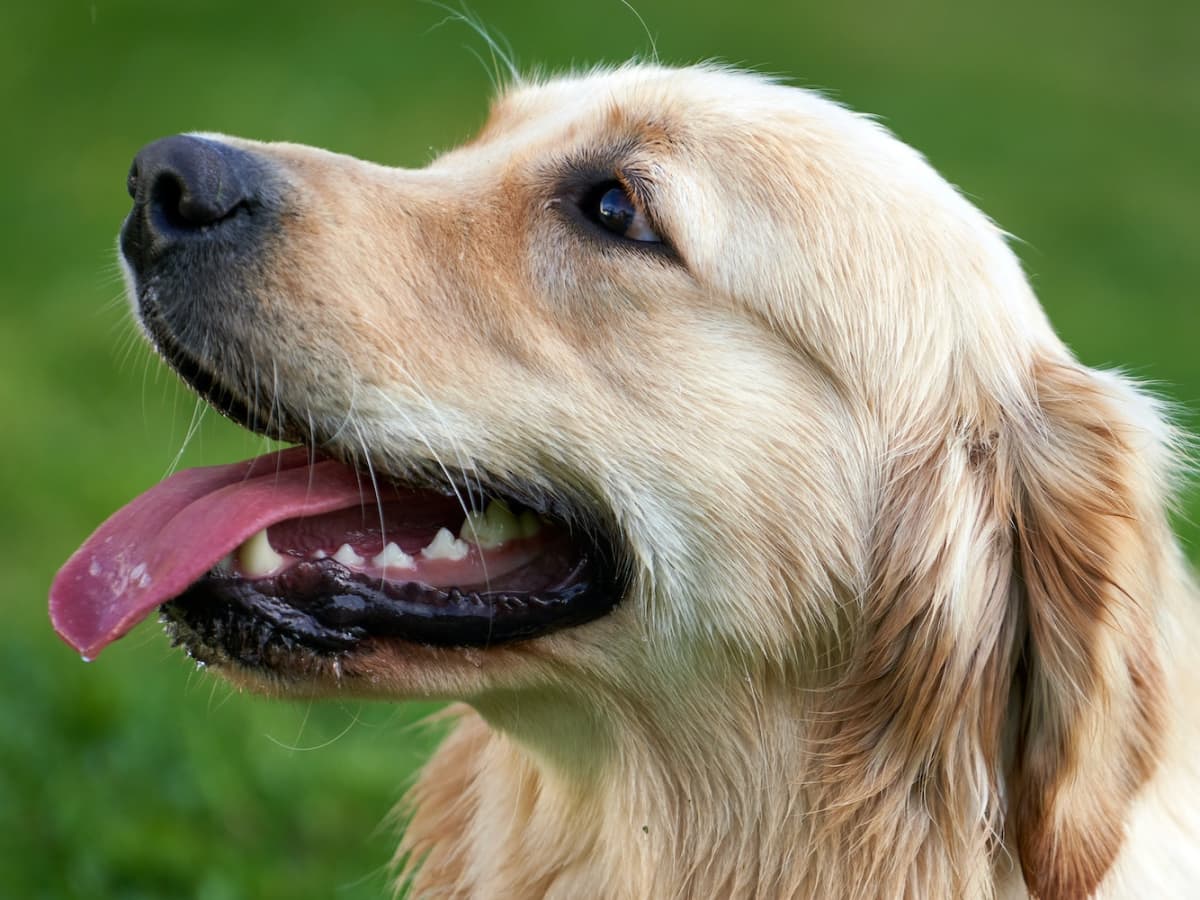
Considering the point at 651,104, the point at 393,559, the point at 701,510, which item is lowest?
the point at 393,559

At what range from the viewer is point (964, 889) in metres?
3.01

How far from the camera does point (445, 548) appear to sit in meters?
3.11

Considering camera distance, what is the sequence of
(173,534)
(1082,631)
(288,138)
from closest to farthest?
(1082,631)
(173,534)
(288,138)

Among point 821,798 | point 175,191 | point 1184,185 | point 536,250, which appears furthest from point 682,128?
point 1184,185

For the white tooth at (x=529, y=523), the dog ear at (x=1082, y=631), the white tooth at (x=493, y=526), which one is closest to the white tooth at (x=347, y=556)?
the white tooth at (x=493, y=526)

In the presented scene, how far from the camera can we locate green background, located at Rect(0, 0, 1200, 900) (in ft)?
15.6

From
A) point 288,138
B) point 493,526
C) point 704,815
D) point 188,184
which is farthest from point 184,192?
point 288,138

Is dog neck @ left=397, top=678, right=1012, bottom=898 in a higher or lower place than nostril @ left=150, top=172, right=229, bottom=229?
lower

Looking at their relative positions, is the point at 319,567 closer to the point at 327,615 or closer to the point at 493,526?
the point at 327,615

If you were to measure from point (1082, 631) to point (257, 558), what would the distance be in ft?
5.40

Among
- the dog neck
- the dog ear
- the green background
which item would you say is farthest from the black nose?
the dog ear

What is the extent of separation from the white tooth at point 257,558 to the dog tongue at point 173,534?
2 cm

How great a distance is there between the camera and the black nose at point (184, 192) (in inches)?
119

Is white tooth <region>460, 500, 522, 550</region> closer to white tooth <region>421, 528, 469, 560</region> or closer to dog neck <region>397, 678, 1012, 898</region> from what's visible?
white tooth <region>421, 528, 469, 560</region>
